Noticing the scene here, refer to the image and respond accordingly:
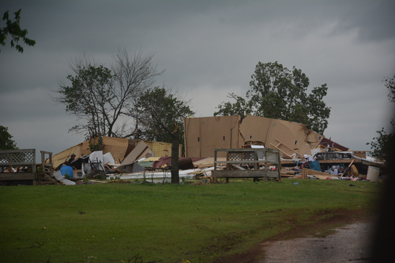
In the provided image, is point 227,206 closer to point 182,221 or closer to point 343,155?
point 182,221

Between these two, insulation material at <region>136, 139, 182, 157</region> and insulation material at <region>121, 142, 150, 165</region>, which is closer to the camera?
insulation material at <region>121, 142, 150, 165</region>

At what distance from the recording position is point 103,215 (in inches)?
395

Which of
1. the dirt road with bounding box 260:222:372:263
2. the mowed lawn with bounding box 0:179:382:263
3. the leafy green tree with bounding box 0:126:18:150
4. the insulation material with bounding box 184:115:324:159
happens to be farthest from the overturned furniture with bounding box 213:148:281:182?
the leafy green tree with bounding box 0:126:18:150

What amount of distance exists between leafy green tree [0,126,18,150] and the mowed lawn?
114ft

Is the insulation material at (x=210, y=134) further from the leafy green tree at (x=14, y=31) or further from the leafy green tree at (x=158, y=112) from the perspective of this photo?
the leafy green tree at (x=14, y=31)

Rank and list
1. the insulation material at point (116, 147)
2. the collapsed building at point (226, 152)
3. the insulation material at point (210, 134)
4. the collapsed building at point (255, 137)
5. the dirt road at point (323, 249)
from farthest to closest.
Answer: the insulation material at point (116, 147)
the insulation material at point (210, 134)
the collapsed building at point (255, 137)
the collapsed building at point (226, 152)
the dirt road at point (323, 249)

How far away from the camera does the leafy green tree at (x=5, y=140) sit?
45.4 m

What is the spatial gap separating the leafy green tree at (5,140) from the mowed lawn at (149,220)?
34758 mm

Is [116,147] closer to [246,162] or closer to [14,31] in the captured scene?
[246,162]

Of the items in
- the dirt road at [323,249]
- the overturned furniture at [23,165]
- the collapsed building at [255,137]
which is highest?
the collapsed building at [255,137]

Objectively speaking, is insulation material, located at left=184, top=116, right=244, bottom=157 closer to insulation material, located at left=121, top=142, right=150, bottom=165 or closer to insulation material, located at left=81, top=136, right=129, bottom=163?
insulation material, located at left=121, top=142, right=150, bottom=165

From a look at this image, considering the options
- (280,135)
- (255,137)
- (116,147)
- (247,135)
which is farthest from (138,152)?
(280,135)

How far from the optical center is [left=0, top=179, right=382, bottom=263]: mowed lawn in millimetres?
6484

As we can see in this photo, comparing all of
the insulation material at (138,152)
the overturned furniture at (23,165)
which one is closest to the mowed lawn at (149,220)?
the overturned furniture at (23,165)
